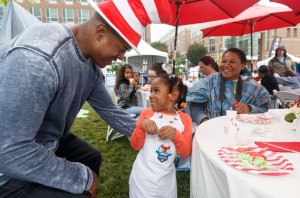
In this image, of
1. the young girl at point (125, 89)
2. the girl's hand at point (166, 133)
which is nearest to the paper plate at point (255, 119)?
the girl's hand at point (166, 133)

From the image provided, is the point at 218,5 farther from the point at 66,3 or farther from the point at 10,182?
the point at 66,3

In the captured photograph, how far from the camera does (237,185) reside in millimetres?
1018

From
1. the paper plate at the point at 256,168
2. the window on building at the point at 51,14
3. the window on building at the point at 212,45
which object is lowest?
the paper plate at the point at 256,168

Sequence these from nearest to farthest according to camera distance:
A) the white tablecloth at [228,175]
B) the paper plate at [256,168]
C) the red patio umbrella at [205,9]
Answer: the white tablecloth at [228,175]
the paper plate at [256,168]
the red patio umbrella at [205,9]

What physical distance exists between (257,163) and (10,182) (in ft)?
3.92

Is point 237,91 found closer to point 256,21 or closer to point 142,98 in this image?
point 142,98

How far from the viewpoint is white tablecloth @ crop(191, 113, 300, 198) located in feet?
3.10

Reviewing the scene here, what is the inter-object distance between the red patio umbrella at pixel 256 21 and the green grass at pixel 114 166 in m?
4.13

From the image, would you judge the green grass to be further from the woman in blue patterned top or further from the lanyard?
the lanyard

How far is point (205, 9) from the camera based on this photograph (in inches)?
221

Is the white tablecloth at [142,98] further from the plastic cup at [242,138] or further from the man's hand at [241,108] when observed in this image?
the plastic cup at [242,138]

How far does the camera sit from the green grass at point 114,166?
285cm

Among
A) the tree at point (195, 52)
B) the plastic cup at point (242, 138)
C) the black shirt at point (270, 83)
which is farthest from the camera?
the tree at point (195, 52)

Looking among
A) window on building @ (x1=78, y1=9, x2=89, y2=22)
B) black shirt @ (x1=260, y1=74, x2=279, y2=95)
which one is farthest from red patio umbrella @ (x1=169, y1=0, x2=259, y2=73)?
window on building @ (x1=78, y1=9, x2=89, y2=22)
